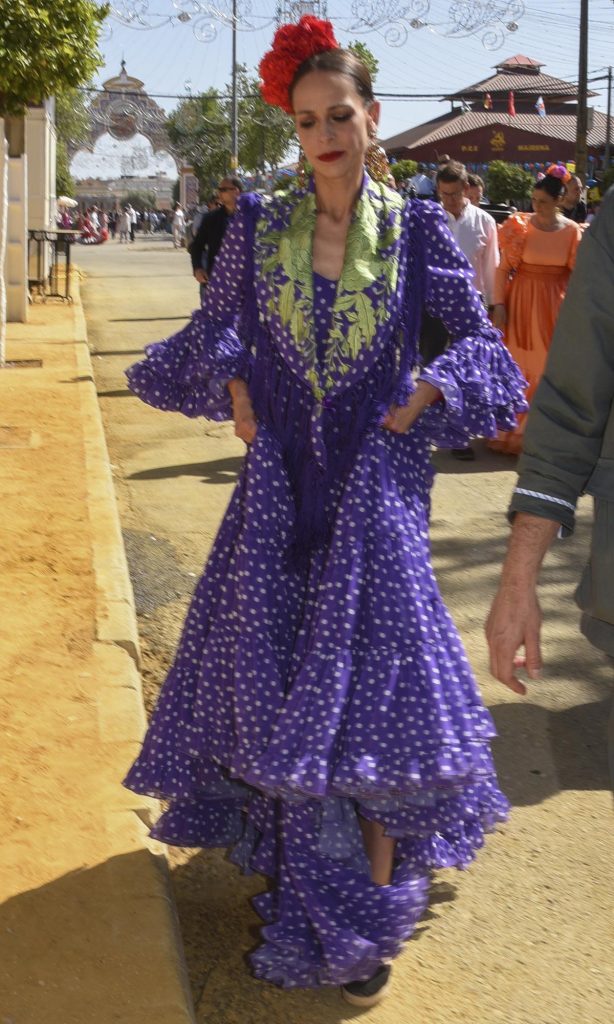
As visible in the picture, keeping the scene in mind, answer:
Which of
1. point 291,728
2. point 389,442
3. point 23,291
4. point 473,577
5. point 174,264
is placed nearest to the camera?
point 291,728

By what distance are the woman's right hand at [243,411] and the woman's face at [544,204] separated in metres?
6.19

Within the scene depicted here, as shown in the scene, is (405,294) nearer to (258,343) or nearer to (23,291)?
(258,343)

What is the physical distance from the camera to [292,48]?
3318 mm

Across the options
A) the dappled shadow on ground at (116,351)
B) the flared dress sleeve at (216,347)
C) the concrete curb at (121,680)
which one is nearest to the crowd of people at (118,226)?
the dappled shadow on ground at (116,351)

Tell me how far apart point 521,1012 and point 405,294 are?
5.58 ft

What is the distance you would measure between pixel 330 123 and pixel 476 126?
71.9 m

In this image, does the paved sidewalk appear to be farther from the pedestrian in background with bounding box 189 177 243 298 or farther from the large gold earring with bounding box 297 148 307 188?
the pedestrian in background with bounding box 189 177 243 298

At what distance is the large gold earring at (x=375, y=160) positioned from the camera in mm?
3498

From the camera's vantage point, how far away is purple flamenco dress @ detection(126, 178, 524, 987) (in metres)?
3.02

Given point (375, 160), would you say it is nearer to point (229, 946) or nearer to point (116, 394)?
point (229, 946)

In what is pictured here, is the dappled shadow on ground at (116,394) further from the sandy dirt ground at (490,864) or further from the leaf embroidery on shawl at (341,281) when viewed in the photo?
the leaf embroidery on shawl at (341,281)

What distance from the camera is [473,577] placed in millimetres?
6602

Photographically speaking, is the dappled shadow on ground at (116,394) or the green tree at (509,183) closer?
the dappled shadow on ground at (116,394)

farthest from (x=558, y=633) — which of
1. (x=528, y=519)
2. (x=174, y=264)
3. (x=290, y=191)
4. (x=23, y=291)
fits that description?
(x=174, y=264)
